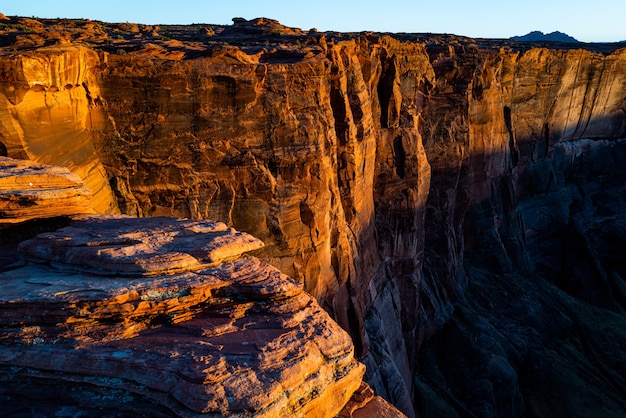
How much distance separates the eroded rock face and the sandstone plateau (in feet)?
23.5

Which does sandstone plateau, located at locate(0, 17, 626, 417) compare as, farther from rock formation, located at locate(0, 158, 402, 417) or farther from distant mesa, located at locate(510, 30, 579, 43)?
distant mesa, located at locate(510, 30, 579, 43)

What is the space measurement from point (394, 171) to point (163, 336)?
2266 cm

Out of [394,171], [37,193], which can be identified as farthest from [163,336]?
[394,171]

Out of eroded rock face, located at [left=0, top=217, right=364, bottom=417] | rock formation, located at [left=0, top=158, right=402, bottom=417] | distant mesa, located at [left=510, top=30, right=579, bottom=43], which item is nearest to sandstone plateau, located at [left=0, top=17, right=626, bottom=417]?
rock formation, located at [left=0, top=158, right=402, bottom=417]

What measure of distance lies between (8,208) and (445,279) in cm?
3015

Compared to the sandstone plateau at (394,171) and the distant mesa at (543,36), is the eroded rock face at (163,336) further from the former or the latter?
the distant mesa at (543,36)

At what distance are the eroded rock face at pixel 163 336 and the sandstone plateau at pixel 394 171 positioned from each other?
716 centimetres

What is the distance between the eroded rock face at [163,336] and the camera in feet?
22.6

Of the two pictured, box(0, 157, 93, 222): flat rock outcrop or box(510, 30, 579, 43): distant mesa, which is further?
box(510, 30, 579, 43): distant mesa

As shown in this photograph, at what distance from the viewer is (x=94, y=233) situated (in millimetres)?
9859

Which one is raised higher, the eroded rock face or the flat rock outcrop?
the flat rock outcrop

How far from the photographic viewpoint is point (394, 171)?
28953 mm

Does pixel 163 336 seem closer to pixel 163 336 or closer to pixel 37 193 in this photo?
pixel 163 336

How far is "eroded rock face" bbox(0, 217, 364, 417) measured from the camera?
6.90m
